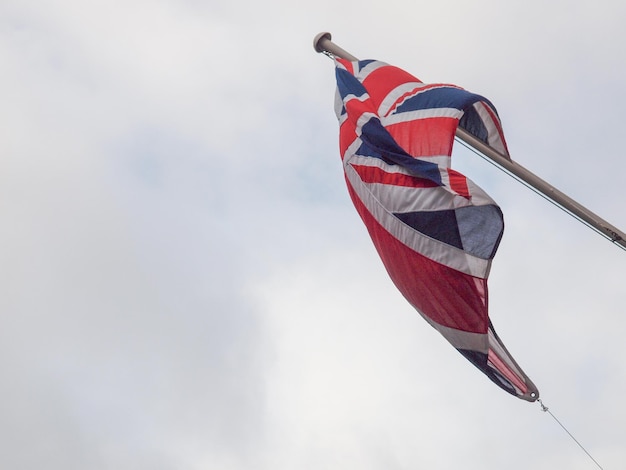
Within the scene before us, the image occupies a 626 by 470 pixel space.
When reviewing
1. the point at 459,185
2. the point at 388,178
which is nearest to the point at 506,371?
the point at 459,185

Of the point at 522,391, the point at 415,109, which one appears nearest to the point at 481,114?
the point at 415,109

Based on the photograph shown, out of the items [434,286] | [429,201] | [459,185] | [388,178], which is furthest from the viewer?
[388,178]

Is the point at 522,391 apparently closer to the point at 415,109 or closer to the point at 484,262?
the point at 484,262

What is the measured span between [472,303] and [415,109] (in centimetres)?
428

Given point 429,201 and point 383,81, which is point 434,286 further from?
point 383,81

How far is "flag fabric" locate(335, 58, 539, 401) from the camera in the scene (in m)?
16.7

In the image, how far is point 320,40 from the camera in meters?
20.5

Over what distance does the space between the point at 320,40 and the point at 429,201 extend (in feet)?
18.4

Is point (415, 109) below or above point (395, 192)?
above

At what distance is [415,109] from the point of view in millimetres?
18062

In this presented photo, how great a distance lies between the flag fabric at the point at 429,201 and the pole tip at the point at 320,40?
54.3 inches

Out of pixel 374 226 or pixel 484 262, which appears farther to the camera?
pixel 374 226

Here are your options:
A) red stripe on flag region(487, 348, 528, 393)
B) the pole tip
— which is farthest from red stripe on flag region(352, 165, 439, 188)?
red stripe on flag region(487, 348, 528, 393)

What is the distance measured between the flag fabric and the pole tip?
1380mm
